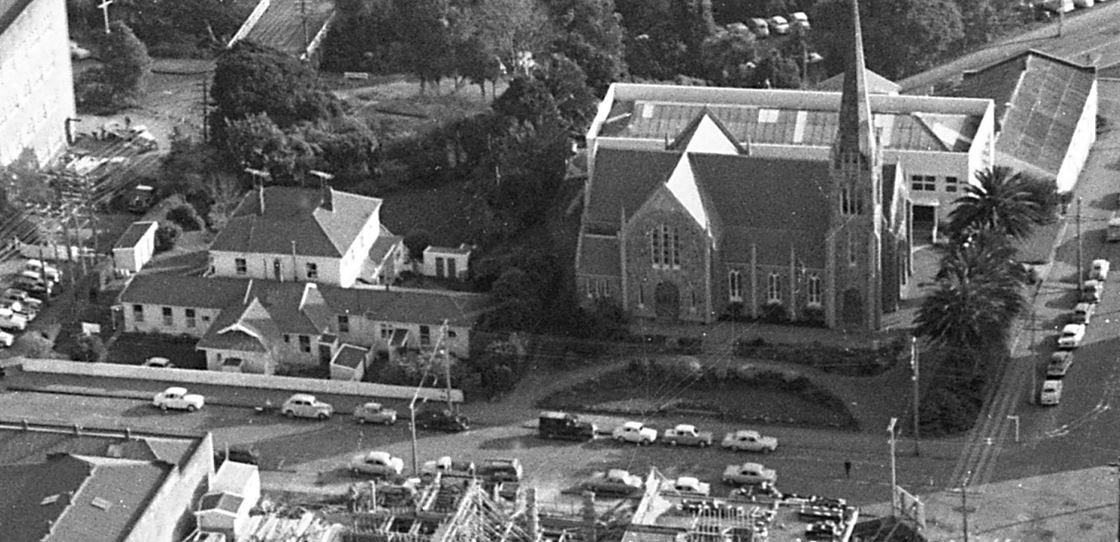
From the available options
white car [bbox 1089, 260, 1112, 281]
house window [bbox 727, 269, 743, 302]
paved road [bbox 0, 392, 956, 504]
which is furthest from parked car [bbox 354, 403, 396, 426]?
white car [bbox 1089, 260, 1112, 281]

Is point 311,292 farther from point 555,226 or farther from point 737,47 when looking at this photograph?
point 737,47

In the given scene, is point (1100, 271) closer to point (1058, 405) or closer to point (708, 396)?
point (1058, 405)

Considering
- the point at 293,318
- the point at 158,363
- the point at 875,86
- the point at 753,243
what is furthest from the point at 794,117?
the point at 158,363

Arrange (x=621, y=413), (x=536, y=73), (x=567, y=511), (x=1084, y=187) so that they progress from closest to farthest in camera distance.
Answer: (x=567, y=511)
(x=621, y=413)
(x=1084, y=187)
(x=536, y=73)

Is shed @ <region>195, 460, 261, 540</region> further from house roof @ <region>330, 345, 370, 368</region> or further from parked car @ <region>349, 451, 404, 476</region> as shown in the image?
house roof @ <region>330, 345, 370, 368</region>

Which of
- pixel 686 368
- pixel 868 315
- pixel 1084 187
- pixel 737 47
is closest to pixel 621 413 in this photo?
pixel 686 368
